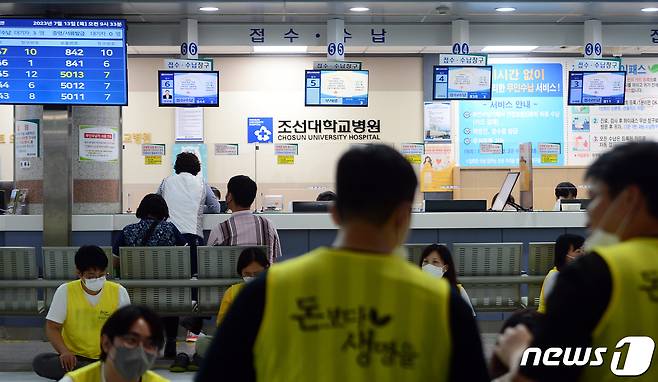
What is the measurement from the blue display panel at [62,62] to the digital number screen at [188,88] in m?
1.17

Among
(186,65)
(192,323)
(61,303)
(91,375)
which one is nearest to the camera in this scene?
(91,375)

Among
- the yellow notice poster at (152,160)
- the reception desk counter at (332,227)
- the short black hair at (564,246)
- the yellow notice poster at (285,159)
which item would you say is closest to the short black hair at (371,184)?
the short black hair at (564,246)

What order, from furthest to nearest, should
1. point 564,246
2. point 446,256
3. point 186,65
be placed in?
point 186,65 → point 564,246 → point 446,256

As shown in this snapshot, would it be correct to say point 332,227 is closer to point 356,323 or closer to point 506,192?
point 506,192

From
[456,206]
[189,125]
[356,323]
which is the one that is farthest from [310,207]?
[356,323]

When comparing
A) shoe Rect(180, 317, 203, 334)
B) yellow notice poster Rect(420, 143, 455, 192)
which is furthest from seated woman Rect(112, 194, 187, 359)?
yellow notice poster Rect(420, 143, 455, 192)

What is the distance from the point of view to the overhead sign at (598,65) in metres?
9.95

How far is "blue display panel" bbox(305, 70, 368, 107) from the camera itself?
985cm

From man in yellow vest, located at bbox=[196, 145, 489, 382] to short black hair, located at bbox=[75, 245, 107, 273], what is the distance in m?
4.03

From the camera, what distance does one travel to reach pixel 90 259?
5.43 metres

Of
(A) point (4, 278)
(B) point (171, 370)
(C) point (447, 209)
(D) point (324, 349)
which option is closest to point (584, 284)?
(D) point (324, 349)

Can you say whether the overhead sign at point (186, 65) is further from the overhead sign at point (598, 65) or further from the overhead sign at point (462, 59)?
the overhead sign at point (598, 65)

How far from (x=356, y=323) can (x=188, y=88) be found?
8.18m

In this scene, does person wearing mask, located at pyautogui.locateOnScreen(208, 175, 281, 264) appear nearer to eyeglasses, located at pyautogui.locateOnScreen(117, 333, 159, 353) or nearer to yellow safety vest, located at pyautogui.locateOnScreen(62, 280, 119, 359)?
yellow safety vest, located at pyautogui.locateOnScreen(62, 280, 119, 359)
